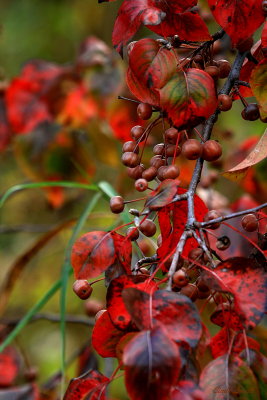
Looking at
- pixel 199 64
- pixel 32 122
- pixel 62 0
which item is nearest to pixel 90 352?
pixel 32 122

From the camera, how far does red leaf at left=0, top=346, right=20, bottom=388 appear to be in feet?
3.45

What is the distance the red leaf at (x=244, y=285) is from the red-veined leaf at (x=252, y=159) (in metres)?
0.11

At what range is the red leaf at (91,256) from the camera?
474 mm

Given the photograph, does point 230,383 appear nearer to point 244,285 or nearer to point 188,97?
point 244,285

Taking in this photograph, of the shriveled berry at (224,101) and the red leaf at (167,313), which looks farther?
the shriveled berry at (224,101)

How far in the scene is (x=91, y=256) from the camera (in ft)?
1.56

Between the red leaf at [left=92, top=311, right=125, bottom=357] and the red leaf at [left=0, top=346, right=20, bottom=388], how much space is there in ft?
2.18

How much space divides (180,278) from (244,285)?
45 mm

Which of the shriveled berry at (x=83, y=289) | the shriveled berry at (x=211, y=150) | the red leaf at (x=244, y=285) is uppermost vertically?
the shriveled berry at (x=211, y=150)

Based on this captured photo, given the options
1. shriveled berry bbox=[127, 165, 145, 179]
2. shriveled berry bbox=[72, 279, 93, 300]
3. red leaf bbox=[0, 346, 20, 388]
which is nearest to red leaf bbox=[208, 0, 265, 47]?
shriveled berry bbox=[127, 165, 145, 179]

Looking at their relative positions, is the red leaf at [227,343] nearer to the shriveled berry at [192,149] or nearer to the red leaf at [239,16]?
the shriveled berry at [192,149]

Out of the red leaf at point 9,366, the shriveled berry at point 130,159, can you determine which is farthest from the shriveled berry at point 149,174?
the red leaf at point 9,366

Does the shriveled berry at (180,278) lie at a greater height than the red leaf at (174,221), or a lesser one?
greater

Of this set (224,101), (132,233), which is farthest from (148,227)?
(224,101)
